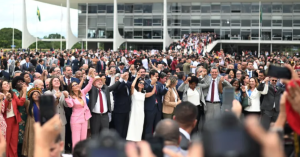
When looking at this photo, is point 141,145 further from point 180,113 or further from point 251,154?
point 180,113

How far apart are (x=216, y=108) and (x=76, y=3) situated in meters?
49.5

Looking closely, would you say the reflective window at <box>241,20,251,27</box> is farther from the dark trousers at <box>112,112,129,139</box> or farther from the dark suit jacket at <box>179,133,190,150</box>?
the dark suit jacket at <box>179,133,190,150</box>

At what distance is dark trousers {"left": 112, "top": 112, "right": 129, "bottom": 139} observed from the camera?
31.7 ft

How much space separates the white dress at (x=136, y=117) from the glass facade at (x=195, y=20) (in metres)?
45.0

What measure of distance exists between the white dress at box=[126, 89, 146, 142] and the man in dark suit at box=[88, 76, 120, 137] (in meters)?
0.63

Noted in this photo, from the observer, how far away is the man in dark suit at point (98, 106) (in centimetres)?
901

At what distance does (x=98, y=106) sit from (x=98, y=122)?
0.37 metres

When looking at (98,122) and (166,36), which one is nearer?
(98,122)

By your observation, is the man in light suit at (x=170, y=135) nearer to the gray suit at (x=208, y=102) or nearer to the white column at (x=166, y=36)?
the gray suit at (x=208, y=102)

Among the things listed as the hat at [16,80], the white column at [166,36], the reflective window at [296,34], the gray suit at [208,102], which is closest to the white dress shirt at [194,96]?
the gray suit at [208,102]

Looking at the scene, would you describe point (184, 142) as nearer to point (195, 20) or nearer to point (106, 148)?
point (106, 148)

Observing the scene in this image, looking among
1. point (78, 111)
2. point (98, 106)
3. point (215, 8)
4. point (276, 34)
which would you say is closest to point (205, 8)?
point (215, 8)

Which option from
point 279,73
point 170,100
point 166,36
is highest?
point 166,36

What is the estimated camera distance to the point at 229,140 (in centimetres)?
138
